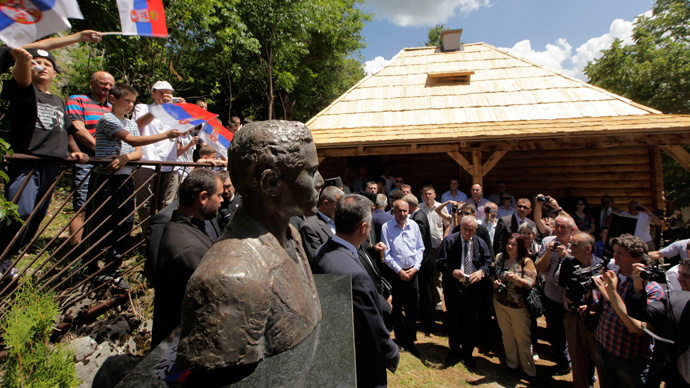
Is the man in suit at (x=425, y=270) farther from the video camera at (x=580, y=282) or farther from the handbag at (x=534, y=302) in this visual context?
the video camera at (x=580, y=282)

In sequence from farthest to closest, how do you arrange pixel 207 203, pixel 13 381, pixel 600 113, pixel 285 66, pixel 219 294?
pixel 285 66
pixel 600 113
pixel 207 203
pixel 13 381
pixel 219 294

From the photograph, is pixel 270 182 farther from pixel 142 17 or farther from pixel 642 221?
pixel 642 221

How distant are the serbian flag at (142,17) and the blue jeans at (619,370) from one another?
5.40m

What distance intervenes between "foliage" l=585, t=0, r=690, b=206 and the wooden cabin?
13408 mm

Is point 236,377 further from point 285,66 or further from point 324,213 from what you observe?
point 285,66

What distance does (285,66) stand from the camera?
16.3 m

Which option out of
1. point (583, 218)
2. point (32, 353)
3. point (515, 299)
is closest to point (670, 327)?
point (515, 299)

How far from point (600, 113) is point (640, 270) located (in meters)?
7.28

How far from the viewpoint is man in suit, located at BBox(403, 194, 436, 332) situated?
207 inches

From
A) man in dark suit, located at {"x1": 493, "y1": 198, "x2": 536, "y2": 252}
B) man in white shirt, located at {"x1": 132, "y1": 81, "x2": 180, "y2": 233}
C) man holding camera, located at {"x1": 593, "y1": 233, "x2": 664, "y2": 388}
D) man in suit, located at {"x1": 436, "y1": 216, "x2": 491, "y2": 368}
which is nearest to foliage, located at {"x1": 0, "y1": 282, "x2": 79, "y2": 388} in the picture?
man in white shirt, located at {"x1": 132, "y1": 81, "x2": 180, "y2": 233}

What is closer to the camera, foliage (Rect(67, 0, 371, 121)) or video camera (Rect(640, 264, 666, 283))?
video camera (Rect(640, 264, 666, 283))

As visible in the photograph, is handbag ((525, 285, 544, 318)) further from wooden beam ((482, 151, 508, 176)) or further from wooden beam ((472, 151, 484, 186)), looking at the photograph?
wooden beam ((482, 151, 508, 176))

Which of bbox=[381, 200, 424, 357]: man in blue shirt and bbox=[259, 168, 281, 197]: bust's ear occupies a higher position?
bbox=[259, 168, 281, 197]: bust's ear

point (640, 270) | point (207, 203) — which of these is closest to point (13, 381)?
point (207, 203)
